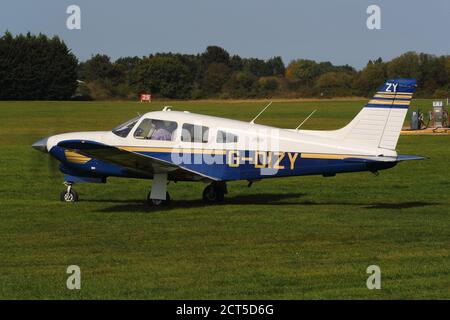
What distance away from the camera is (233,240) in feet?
43.5

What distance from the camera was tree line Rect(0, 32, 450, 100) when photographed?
306ft

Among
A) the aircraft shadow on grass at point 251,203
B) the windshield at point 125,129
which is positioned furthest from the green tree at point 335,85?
the windshield at point 125,129

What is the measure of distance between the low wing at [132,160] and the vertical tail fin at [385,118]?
2839 mm

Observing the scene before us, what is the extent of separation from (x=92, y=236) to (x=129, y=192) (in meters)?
6.79

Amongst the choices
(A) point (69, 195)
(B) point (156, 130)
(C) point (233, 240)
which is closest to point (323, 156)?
(B) point (156, 130)

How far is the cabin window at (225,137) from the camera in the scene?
16.7 m

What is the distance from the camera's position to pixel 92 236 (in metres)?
13.7

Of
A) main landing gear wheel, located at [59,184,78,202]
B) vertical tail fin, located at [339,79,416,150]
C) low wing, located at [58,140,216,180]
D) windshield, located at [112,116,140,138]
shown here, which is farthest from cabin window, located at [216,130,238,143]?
main landing gear wheel, located at [59,184,78,202]

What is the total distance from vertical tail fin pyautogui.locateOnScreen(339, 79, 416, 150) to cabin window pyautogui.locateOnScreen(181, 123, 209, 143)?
2.52 metres

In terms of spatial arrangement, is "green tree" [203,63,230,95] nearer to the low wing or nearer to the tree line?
the tree line

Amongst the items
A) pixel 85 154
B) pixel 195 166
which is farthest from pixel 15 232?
pixel 195 166

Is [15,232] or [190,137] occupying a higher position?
[190,137]

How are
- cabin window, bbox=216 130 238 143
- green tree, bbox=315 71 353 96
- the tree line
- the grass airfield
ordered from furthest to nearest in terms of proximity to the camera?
green tree, bbox=315 71 353 96 < the tree line < cabin window, bbox=216 130 238 143 < the grass airfield
